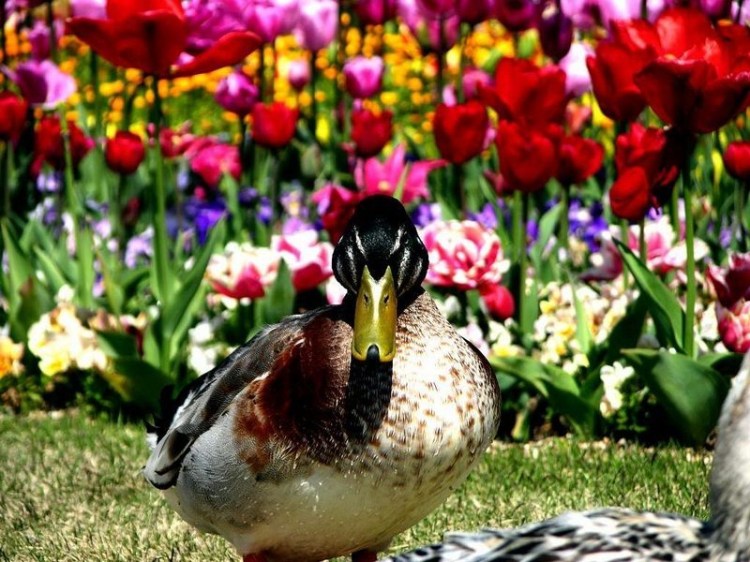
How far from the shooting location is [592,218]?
21.7 feet

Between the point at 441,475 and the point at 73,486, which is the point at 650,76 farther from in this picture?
the point at 73,486

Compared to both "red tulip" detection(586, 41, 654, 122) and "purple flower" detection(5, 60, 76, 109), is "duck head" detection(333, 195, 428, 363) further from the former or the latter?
"purple flower" detection(5, 60, 76, 109)

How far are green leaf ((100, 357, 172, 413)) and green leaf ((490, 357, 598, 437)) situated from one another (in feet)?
4.26

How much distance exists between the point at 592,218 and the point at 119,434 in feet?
8.34

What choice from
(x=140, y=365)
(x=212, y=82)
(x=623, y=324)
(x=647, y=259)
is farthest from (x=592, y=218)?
(x=212, y=82)

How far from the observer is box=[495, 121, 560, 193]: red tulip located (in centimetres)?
480

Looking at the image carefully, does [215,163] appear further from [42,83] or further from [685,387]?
[685,387]

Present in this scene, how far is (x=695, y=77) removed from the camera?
3.94 metres

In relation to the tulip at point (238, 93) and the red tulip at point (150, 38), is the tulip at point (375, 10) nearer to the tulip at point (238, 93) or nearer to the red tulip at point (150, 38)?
the tulip at point (238, 93)

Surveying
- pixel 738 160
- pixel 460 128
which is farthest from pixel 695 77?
pixel 460 128

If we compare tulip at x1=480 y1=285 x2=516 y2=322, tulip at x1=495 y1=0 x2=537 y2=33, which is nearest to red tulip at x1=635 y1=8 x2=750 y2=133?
tulip at x1=480 y1=285 x2=516 y2=322

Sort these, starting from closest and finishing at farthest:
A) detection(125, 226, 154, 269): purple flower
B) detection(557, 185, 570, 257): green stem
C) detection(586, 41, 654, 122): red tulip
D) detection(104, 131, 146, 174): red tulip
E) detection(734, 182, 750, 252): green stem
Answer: detection(586, 41, 654, 122): red tulip < detection(734, 182, 750, 252): green stem < detection(557, 185, 570, 257): green stem < detection(104, 131, 146, 174): red tulip < detection(125, 226, 154, 269): purple flower

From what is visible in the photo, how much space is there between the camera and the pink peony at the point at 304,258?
521 centimetres

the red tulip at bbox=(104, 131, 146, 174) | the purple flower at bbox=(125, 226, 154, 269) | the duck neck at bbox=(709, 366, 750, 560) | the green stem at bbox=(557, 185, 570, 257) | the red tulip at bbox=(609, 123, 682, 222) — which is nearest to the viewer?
the duck neck at bbox=(709, 366, 750, 560)
